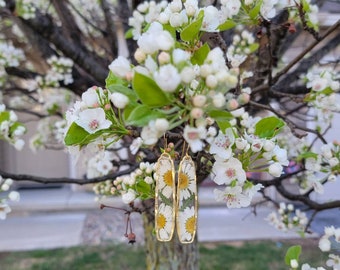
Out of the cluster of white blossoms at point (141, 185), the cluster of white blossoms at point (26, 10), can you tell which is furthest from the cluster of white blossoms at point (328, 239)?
the cluster of white blossoms at point (26, 10)

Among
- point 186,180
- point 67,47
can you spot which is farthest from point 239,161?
point 67,47

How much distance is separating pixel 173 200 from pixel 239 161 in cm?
15

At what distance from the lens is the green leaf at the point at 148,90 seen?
58 centimetres

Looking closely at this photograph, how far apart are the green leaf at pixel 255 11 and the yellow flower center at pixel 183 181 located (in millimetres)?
601

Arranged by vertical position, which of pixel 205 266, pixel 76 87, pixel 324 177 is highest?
pixel 76 87

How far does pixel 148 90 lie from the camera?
22.9 inches

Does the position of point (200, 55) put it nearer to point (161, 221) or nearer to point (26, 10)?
point (161, 221)

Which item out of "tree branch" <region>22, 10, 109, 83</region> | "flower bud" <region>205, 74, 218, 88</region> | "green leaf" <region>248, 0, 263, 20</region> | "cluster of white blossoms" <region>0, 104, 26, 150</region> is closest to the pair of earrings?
"flower bud" <region>205, 74, 218, 88</region>

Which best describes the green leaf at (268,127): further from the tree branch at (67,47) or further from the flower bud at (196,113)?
the tree branch at (67,47)

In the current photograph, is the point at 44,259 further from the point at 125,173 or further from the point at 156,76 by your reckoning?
the point at 156,76

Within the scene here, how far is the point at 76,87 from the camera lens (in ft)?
9.16

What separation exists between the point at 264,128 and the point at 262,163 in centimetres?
8

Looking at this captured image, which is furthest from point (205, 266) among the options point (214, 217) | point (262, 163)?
point (262, 163)

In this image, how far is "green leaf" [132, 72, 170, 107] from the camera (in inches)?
22.7
